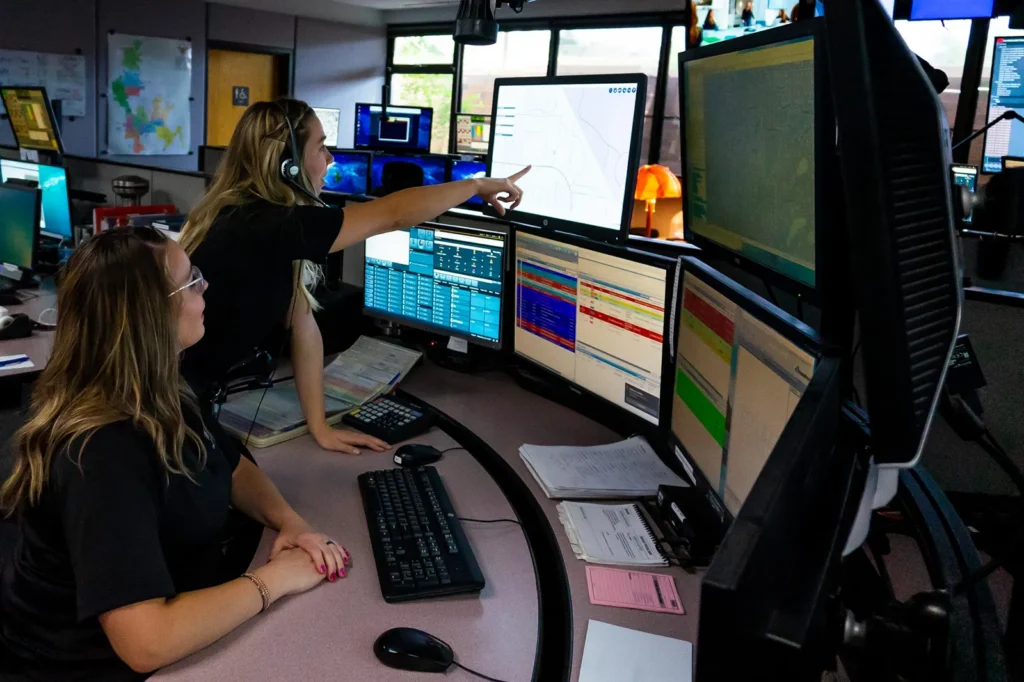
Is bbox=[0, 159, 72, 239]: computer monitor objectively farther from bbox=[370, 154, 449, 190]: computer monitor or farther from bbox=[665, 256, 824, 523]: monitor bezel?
bbox=[665, 256, 824, 523]: monitor bezel

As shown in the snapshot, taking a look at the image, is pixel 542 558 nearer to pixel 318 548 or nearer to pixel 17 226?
pixel 318 548

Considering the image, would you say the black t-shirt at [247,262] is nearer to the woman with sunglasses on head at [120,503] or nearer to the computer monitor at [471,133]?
the woman with sunglasses on head at [120,503]

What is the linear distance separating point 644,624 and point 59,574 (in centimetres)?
80

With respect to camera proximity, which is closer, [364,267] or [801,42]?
[801,42]

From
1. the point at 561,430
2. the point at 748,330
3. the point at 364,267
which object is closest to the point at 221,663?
the point at 748,330

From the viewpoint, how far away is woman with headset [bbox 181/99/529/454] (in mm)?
1624

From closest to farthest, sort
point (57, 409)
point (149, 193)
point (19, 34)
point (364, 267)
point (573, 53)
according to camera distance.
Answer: point (57, 409)
point (364, 267)
point (149, 193)
point (19, 34)
point (573, 53)

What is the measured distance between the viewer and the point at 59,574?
1.10 metres

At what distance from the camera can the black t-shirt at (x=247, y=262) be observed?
1615mm

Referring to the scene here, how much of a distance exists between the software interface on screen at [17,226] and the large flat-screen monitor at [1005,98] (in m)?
5.06

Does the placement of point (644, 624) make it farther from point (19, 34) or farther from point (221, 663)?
point (19, 34)

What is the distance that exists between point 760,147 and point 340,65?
869cm

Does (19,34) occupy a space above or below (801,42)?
above

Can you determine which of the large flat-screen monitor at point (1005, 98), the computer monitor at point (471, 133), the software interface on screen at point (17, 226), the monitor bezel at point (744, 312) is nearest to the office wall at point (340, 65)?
the computer monitor at point (471, 133)
